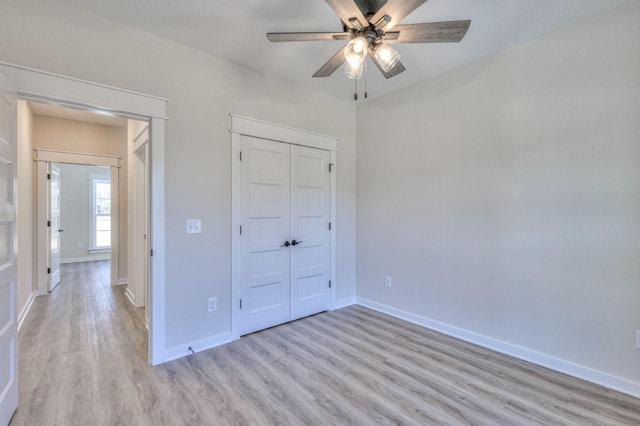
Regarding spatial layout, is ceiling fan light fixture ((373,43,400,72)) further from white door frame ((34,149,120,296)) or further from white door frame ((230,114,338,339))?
white door frame ((34,149,120,296))

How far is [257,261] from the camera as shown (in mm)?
3137

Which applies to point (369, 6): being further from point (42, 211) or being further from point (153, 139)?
point (42, 211)

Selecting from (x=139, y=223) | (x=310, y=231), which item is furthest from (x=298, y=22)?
(x=139, y=223)

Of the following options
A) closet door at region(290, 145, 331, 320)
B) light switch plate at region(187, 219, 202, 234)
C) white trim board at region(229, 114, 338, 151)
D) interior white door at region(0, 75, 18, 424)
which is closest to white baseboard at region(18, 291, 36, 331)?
interior white door at region(0, 75, 18, 424)

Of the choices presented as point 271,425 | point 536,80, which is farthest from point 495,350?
point 536,80

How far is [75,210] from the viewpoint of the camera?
7.30m

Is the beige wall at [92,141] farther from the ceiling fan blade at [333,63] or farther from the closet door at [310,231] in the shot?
the ceiling fan blade at [333,63]

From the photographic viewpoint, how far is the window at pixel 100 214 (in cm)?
752

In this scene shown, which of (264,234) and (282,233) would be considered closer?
(264,234)

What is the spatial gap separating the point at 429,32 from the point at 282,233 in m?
2.31

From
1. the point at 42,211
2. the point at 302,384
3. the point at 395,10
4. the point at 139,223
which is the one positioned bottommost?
the point at 302,384

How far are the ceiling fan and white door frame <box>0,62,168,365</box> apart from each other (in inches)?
50.3

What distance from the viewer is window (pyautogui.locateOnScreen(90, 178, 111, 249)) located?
7523 mm

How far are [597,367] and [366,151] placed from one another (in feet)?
9.80
